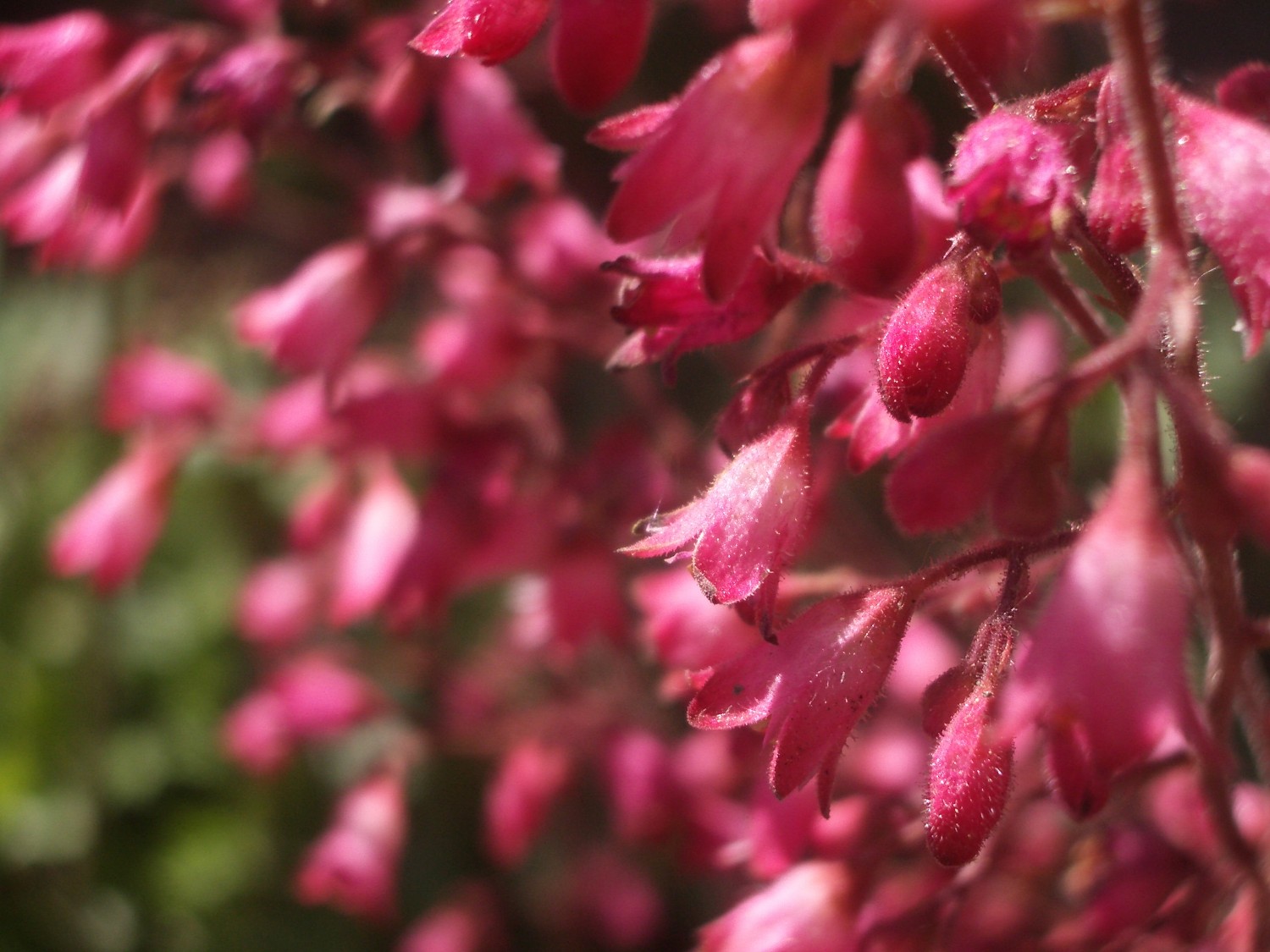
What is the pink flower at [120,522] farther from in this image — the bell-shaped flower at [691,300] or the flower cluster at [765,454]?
the bell-shaped flower at [691,300]

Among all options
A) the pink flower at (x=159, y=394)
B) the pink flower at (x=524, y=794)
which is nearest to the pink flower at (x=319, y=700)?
the pink flower at (x=524, y=794)

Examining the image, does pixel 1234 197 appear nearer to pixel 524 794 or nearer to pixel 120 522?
pixel 524 794

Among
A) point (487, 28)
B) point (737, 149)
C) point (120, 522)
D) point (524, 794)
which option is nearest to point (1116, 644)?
point (737, 149)

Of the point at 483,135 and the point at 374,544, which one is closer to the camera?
the point at 483,135

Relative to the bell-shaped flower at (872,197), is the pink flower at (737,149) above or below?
above

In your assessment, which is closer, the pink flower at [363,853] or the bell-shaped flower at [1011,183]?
the bell-shaped flower at [1011,183]

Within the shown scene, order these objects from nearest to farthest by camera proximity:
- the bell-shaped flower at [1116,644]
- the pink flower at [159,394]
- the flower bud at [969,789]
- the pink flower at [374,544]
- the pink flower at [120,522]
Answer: the bell-shaped flower at [1116,644], the flower bud at [969,789], the pink flower at [374,544], the pink flower at [120,522], the pink flower at [159,394]

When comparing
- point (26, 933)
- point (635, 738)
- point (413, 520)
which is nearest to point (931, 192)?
point (413, 520)

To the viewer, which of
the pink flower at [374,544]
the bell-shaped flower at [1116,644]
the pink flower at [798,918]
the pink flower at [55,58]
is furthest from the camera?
the pink flower at [374,544]
